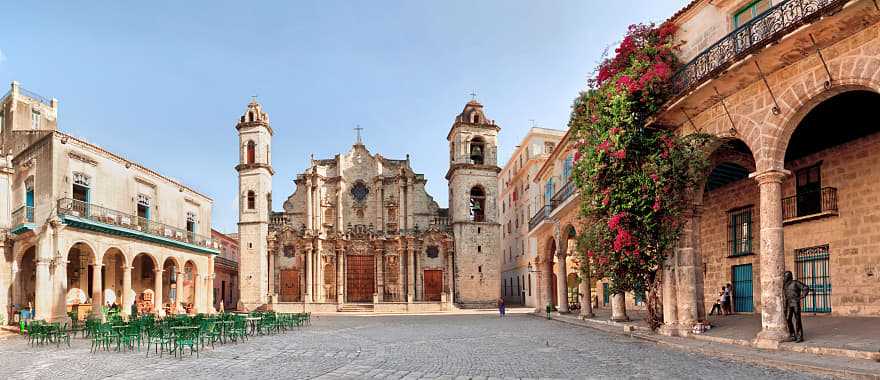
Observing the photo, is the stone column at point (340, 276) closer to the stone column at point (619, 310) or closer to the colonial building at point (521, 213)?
the colonial building at point (521, 213)

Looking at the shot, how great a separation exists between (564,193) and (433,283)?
72.9 feet

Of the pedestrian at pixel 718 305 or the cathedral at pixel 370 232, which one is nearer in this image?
the pedestrian at pixel 718 305

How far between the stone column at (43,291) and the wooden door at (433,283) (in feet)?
86.2

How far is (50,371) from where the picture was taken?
38.1 feet

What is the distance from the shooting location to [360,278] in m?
45.2

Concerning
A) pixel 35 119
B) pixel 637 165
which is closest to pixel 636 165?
pixel 637 165

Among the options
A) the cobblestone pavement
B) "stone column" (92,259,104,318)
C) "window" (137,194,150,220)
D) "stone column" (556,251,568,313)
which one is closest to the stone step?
"window" (137,194,150,220)

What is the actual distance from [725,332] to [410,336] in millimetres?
9015

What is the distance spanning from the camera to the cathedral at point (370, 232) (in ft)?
143

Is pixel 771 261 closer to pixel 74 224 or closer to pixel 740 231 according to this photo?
pixel 740 231

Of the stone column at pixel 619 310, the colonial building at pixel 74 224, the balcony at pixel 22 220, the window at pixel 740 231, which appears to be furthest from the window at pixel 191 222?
the window at pixel 740 231

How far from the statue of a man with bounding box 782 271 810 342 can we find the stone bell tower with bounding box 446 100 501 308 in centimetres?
3281

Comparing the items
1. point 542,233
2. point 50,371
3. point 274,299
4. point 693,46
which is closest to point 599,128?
point 693,46

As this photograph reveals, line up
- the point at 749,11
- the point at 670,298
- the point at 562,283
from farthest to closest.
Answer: the point at 562,283 → the point at 670,298 → the point at 749,11
